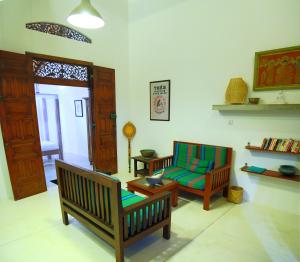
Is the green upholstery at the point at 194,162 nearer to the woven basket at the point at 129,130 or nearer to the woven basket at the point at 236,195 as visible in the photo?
the woven basket at the point at 236,195

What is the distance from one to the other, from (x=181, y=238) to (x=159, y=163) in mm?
1511

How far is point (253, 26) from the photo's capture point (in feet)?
9.29

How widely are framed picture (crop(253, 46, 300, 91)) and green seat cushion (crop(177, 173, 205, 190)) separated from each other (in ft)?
5.13

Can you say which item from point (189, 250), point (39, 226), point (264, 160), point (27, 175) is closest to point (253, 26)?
point (264, 160)

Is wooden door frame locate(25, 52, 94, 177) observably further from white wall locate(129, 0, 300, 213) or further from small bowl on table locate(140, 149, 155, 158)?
small bowl on table locate(140, 149, 155, 158)

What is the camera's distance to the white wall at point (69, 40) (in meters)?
2.98

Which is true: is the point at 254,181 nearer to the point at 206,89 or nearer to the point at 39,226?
the point at 206,89

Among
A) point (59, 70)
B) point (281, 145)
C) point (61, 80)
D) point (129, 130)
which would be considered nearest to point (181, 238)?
point (281, 145)

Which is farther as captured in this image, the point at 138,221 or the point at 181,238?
the point at 181,238

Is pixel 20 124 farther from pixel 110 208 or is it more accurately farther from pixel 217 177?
pixel 217 177

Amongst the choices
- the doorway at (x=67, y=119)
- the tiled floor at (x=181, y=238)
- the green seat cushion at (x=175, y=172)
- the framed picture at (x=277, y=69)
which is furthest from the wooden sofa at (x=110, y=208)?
the doorway at (x=67, y=119)

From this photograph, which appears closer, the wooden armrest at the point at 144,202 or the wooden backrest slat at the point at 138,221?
the wooden armrest at the point at 144,202

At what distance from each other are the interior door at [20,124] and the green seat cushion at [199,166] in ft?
8.51

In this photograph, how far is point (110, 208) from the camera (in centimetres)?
177
